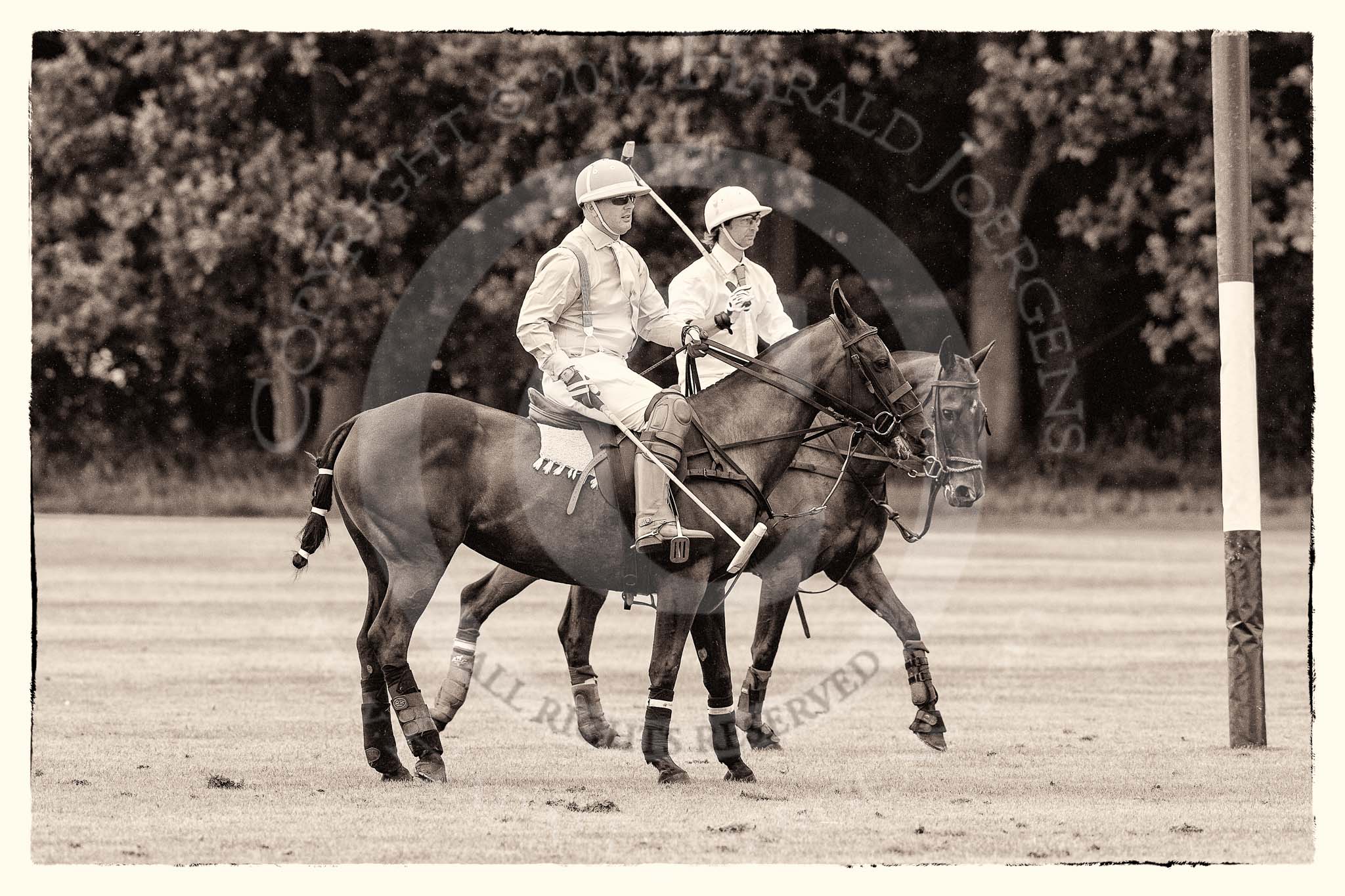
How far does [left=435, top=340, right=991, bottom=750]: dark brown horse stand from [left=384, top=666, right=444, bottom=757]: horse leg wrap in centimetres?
98

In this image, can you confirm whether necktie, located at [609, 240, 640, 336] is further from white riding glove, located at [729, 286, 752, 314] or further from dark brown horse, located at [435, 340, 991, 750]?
dark brown horse, located at [435, 340, 991, 750]

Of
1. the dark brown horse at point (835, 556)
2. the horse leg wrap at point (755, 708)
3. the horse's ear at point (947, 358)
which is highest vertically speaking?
the horse's ear at point (947, 358)

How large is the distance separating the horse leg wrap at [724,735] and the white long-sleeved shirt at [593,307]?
191 centimetres

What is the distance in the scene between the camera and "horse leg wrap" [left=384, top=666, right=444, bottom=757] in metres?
9.77

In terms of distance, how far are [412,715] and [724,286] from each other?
3.31m

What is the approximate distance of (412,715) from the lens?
9.79 metres

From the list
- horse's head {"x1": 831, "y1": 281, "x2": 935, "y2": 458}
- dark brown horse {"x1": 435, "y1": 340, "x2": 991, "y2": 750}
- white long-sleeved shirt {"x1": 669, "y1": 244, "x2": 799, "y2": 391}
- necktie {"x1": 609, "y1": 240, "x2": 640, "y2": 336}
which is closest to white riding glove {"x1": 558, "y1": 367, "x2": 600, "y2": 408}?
necktie {"x1": 609, "y1": 240, "x2": 640, "y2": 336}

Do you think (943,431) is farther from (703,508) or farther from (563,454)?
(563,454)

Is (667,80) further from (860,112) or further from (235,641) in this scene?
(235,641)

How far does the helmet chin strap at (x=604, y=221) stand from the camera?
9.95 m

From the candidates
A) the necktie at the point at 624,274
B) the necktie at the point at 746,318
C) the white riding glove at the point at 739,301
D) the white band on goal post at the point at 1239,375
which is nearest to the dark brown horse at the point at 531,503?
the white riding glove at the point at 739,301

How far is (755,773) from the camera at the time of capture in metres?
10.2

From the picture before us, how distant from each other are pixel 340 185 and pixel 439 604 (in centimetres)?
993

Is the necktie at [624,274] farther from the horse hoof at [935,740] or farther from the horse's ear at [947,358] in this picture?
the horse hoof at [935,740]
